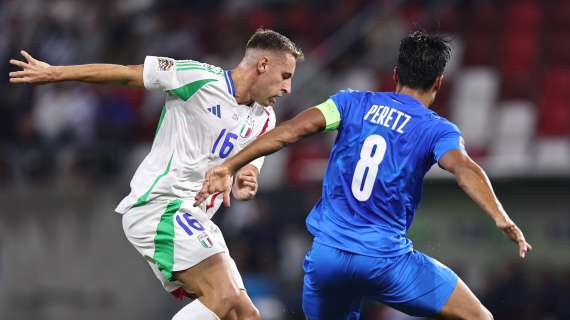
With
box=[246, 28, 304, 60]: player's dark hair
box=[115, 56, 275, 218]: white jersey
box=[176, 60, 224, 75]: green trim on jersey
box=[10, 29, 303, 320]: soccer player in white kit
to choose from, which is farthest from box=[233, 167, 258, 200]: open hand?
box=[246, 28, 304, 60]: player's dark hair

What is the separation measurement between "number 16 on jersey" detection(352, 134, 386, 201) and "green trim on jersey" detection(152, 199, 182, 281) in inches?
56.3

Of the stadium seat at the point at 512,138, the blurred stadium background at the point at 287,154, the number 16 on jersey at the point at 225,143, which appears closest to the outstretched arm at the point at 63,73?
the number 16 on jersey at the point at 225,143

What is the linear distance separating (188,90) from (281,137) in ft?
4.02

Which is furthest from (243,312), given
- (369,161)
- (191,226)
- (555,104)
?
(555,104)

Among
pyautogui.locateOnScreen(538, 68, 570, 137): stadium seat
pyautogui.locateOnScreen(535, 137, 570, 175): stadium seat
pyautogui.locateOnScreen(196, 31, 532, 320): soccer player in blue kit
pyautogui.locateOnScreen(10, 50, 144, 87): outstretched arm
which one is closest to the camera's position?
pyautogui.locateOnScreen(196, 31, 532, 320): soccer player in blue kit

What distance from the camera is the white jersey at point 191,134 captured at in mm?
7066

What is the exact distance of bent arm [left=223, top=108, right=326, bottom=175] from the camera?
19.8 ft

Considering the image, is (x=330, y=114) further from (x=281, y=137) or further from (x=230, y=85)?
(x=230, y=85)

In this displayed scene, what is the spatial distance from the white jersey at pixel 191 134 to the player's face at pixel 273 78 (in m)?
0.17

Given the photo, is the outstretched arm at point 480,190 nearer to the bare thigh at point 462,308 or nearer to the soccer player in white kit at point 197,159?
the bare thigh at point 462,308

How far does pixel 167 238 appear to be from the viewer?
707 cm

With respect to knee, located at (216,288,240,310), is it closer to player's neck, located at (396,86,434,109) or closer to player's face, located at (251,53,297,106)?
player's face, located at (251,53,297,106)

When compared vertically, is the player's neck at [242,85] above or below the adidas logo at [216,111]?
above

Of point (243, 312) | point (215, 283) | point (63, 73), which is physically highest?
point (63, 73)
